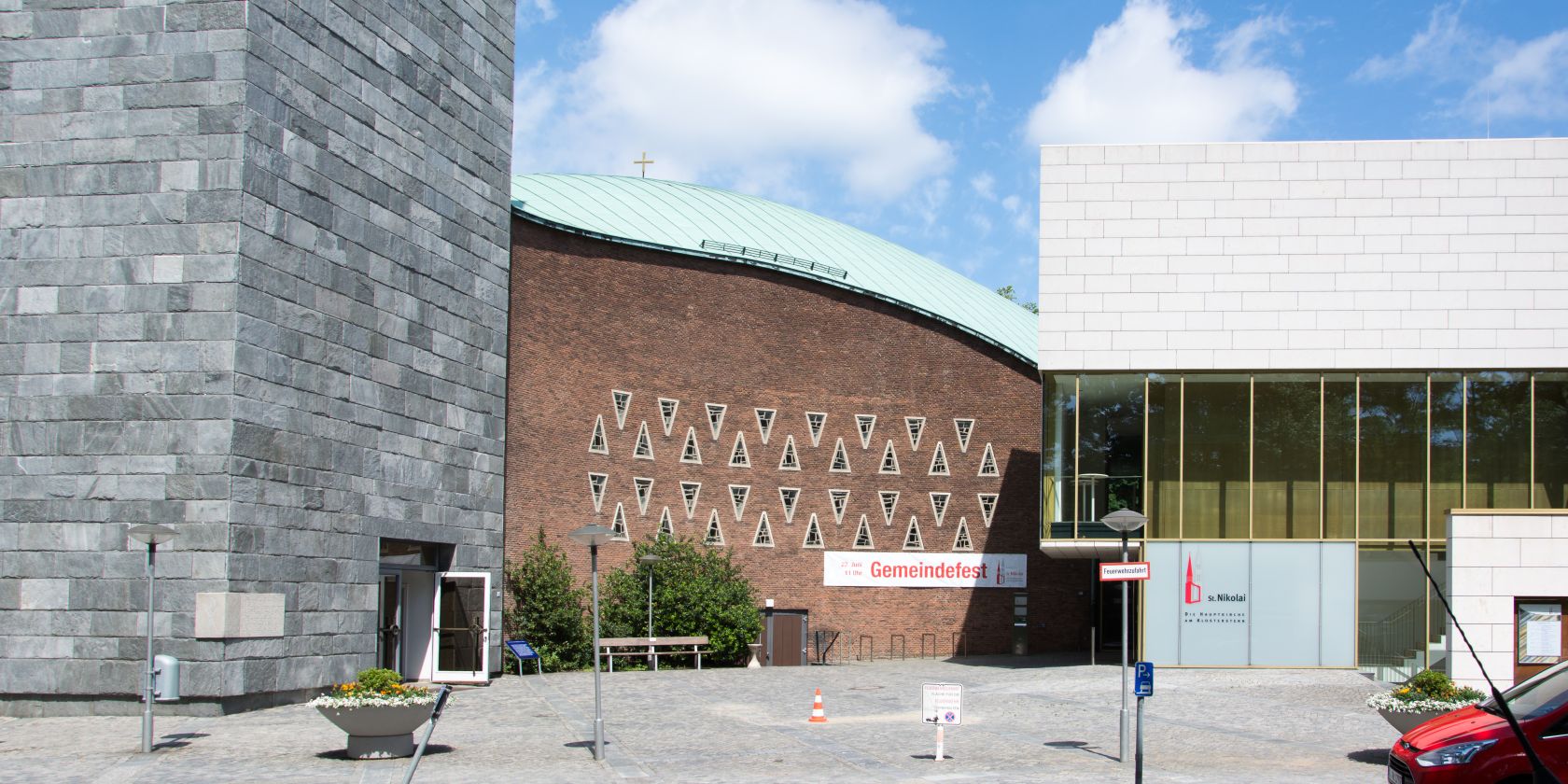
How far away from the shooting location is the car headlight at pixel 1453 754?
13.7 meters

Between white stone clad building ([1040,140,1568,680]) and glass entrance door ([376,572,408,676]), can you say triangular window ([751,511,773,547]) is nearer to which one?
white stone clad building ([1040,140,1568,680])

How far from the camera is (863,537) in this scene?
45.1 m

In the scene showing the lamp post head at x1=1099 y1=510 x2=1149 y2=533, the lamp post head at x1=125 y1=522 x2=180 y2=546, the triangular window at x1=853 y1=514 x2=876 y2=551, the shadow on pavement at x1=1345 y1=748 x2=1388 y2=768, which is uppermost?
the lamp post head at x1=1099 y1=510 x2=1149 y2=533

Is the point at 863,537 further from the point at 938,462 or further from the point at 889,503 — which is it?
the point at 938,462

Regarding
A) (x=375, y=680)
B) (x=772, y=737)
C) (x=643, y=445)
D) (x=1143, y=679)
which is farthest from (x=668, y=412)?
(x=1143, y=679)

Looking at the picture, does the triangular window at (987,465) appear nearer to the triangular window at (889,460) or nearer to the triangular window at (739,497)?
the triangular window at (889,460)

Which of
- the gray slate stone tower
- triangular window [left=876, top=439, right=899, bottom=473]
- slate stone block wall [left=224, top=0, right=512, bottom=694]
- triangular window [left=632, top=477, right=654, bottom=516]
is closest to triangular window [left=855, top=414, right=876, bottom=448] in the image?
triangular window [left=876, top=439, right=899, bottom=473]

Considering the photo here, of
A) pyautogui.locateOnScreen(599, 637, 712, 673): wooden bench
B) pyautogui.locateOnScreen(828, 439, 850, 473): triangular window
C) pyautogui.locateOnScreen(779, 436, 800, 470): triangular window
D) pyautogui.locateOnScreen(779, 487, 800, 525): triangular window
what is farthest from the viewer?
pyautogui.locateOnScreen(828, 439, 850, 473): triangular window

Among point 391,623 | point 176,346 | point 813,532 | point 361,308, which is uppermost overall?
point 361,308

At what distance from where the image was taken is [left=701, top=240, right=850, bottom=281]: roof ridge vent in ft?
144

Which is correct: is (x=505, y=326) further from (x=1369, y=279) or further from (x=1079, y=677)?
(x=1369, y=279)

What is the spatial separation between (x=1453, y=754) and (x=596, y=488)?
93.9 feet

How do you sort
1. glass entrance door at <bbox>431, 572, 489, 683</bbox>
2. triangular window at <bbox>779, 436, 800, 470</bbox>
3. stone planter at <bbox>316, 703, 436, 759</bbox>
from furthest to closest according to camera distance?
triangular window at <bbox>779, 436, 800, 470</bbox> → glass entrance door at <bbox>431, 572, 489, 683</bbox> → stone planter at <bbox>316, 703, 436, 759</bbox>

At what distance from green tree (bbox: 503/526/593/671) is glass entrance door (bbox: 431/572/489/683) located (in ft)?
17.7
